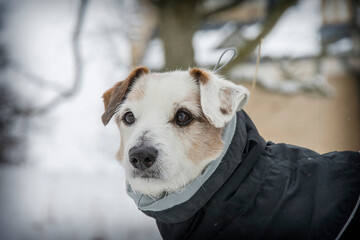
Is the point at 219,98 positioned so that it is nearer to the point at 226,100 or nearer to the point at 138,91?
the point at 226,100

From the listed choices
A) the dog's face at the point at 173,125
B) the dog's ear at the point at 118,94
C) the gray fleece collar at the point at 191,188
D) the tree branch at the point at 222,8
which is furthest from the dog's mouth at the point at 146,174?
the tree branch at the point at 222,8

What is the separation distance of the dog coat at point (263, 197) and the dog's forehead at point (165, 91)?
373mm

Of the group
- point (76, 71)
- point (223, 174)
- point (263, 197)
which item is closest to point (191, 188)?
point (223, 174)

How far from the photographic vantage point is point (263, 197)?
6.72 ft

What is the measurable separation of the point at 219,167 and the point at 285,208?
0.46 metres

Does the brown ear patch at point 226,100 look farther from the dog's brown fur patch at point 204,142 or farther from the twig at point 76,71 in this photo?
the twig at point 76,71

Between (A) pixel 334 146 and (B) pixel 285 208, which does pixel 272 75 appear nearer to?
(A) pixel 334 146

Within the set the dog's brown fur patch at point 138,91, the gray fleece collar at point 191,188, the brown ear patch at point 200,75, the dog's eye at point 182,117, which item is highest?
the brown ear patch at point 200,75

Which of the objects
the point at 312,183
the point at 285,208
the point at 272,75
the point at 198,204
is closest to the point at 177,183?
the point at 198,204

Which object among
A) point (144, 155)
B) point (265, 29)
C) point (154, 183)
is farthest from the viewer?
point (265, 29)

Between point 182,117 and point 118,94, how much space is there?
60 centimetres

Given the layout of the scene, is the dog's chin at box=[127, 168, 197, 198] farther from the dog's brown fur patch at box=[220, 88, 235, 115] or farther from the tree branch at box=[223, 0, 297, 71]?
the tree branch at box=[223, 0, 297, 71]

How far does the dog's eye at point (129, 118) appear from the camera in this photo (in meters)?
2.38

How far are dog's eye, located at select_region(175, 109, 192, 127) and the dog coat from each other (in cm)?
27
